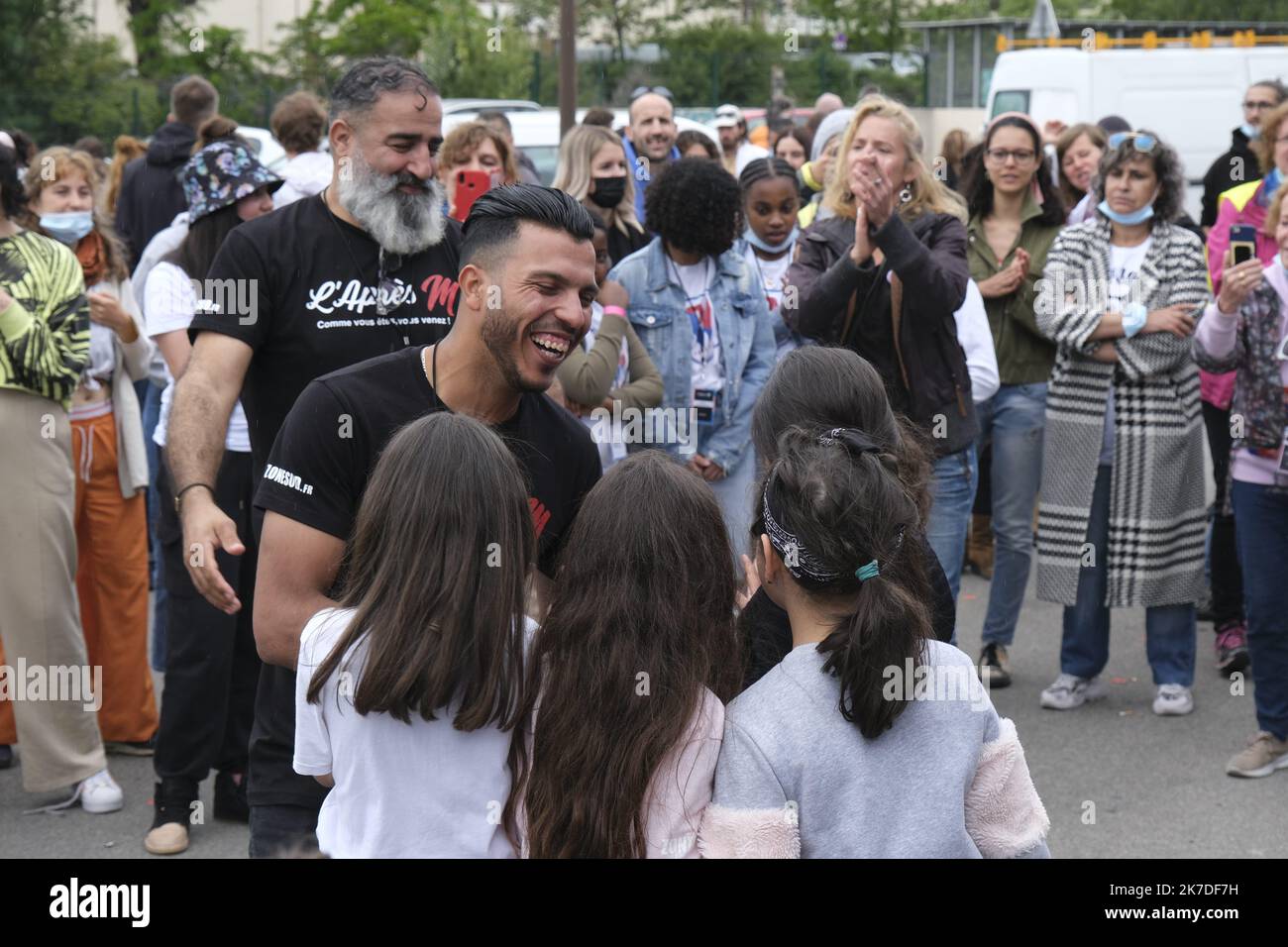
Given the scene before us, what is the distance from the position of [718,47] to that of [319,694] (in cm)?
2631

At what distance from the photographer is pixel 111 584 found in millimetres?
5676

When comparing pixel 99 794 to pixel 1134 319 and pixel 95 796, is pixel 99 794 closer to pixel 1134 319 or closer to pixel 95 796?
pixel 95 796

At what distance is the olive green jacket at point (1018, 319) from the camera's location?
646cm

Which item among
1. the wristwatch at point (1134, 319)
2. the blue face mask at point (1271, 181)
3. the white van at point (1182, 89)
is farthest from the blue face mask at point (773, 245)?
the white van at point (1182, 89)

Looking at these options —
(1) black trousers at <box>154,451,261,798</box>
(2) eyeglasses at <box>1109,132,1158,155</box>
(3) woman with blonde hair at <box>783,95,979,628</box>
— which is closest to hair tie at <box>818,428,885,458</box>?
(3) woman with blonde hair at <box>783,95,979,628</box>

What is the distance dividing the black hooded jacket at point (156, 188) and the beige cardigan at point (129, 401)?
2910 mm

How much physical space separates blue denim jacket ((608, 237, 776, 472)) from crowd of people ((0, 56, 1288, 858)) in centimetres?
2

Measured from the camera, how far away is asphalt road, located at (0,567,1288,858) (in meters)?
4.86

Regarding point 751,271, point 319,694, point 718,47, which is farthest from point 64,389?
point 718,47

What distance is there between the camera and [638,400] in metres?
5.43

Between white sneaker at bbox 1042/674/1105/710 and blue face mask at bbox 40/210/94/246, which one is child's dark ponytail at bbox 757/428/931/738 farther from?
blue face mask at bbox 40/210/94/246

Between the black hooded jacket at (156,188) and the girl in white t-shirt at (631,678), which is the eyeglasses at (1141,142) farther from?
the black hooded jacket at (156,188)

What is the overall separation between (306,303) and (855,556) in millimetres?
1660

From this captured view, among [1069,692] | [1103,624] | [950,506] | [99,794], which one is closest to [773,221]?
[950,506]
